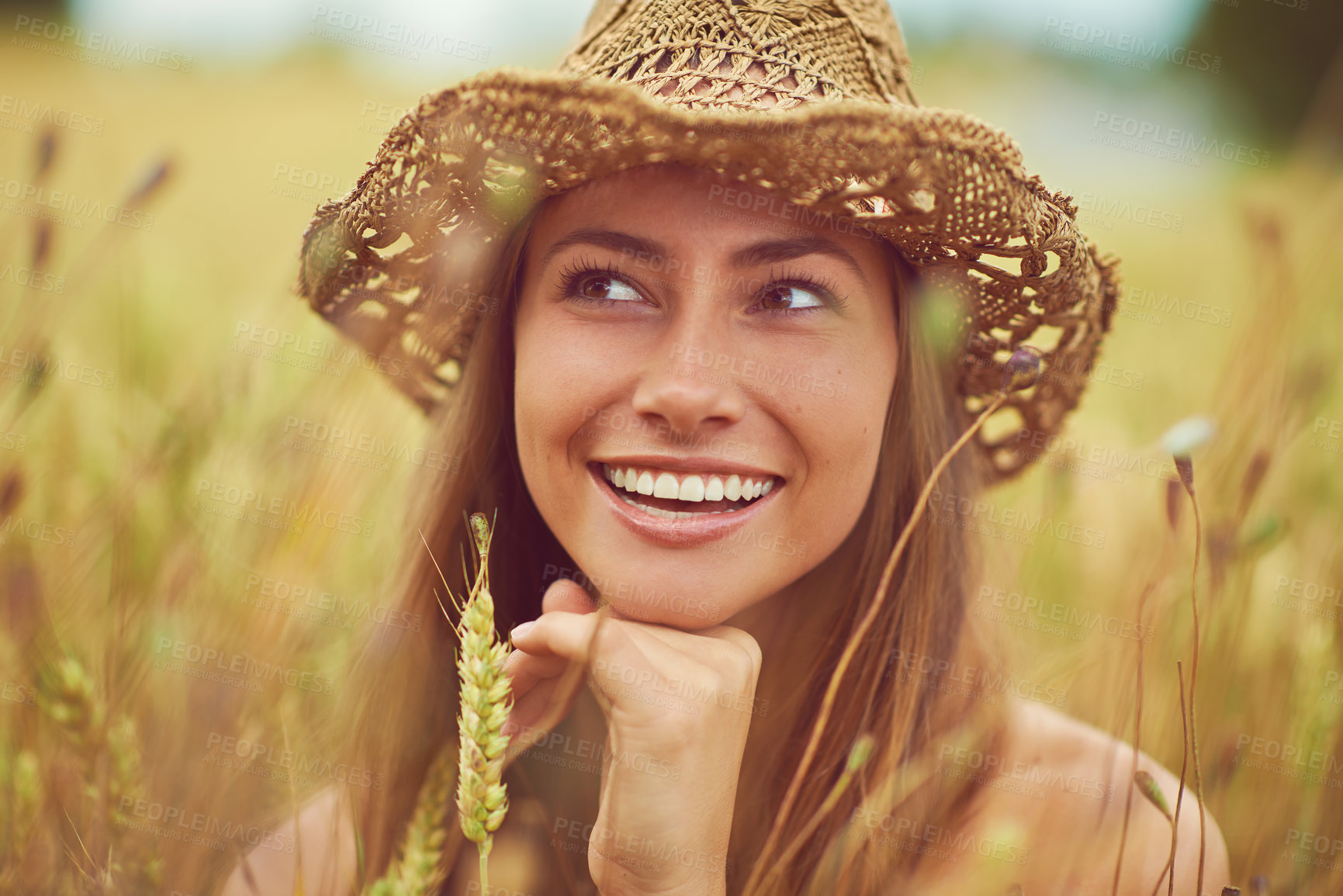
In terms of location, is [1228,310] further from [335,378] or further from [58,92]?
[58,92]

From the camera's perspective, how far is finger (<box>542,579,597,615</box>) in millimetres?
1188

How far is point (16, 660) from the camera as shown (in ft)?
4.35

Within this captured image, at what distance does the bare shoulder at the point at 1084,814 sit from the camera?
1272 millimetres

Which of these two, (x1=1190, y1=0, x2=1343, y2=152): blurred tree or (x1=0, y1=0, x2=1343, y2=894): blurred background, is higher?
(x1=1190, y1=0, x2=1343, y2=152): blurred tree

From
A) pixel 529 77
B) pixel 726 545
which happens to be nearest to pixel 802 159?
pixel 529 77
